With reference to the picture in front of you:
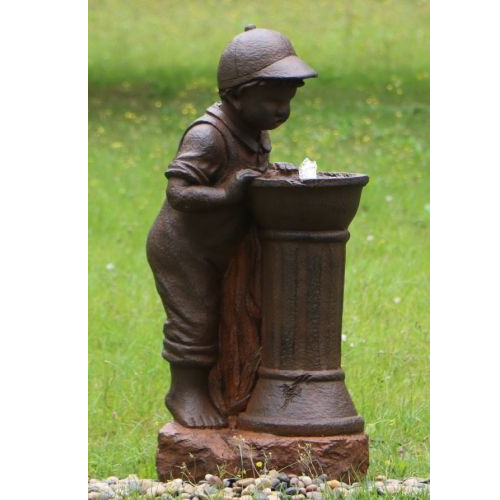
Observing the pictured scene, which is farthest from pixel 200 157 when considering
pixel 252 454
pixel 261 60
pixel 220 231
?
pixel 252 454

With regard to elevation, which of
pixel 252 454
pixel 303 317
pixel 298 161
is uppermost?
pixel 298 161

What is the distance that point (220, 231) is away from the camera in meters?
5.48

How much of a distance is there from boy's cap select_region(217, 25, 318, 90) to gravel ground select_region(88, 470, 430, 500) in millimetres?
1626

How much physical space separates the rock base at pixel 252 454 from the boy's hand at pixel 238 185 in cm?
100

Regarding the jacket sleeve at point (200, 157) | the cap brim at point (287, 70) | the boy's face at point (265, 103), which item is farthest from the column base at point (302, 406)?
the cap brim at point (287, 70)

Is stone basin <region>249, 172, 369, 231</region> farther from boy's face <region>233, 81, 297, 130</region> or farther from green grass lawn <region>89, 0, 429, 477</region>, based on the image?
green grass lawn <region>89, 0, 429, 477</region>

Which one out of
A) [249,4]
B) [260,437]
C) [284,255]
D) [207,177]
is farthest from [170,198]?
[249,4]

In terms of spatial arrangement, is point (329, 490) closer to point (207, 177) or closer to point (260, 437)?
point (260, 437)

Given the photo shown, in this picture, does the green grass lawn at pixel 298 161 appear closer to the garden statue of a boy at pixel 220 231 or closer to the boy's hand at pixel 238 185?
the garden statue of a boy at pixel 220 231

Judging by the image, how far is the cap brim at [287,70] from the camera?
528 cm

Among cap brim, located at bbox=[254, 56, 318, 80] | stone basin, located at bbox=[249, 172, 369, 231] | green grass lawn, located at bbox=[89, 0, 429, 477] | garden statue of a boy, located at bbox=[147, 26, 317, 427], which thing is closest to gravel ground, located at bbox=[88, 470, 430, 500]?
garden statue of a boy, located at bbox=[147, 26, 317, 427]

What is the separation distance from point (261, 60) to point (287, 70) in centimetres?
12

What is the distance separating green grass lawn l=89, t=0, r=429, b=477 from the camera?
681 centimetres

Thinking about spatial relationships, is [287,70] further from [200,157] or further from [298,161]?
[298,161]
